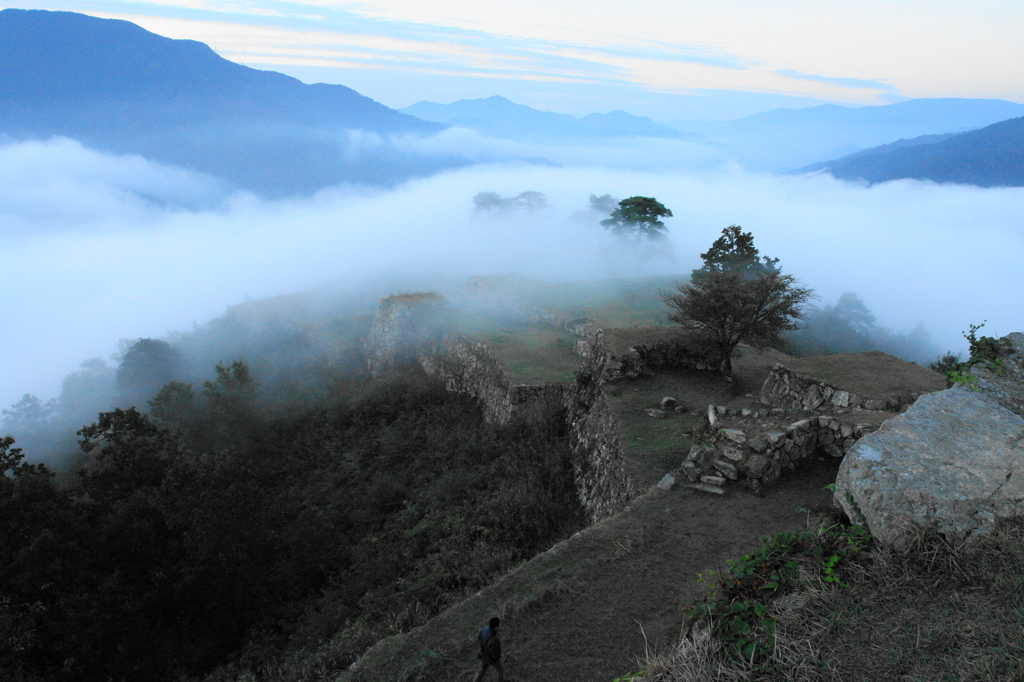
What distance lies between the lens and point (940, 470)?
6.69 metres

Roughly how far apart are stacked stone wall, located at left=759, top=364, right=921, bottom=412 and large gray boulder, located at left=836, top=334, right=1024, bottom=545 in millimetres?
6381

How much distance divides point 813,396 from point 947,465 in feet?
33.1

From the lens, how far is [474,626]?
8.52 metres

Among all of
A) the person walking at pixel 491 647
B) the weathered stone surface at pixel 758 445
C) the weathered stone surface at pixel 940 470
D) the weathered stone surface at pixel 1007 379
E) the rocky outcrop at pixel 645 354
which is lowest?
the rocky outcrop at pixel 645 354

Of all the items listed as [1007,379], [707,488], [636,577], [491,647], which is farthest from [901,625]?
[707,488]

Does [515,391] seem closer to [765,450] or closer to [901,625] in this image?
[765,450]

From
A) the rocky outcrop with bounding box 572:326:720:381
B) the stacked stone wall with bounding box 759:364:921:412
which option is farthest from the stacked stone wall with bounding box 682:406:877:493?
the rocky outcrop with bounding box 572:326:720:381

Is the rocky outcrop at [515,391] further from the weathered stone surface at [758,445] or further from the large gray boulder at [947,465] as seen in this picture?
the large gray boulder at [947,465]

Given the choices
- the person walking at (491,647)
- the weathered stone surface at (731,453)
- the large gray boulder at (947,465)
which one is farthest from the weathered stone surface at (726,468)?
the person walking at (491,647)

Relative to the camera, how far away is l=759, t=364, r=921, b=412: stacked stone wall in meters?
14.4

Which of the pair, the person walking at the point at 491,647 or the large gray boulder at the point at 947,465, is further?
the person walking at the point at 491,647

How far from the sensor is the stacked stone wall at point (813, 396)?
14.4 metres

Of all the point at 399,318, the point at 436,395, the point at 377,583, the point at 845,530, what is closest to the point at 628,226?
the point at 399,318

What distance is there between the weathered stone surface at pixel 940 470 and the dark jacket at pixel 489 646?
5.11 metres
